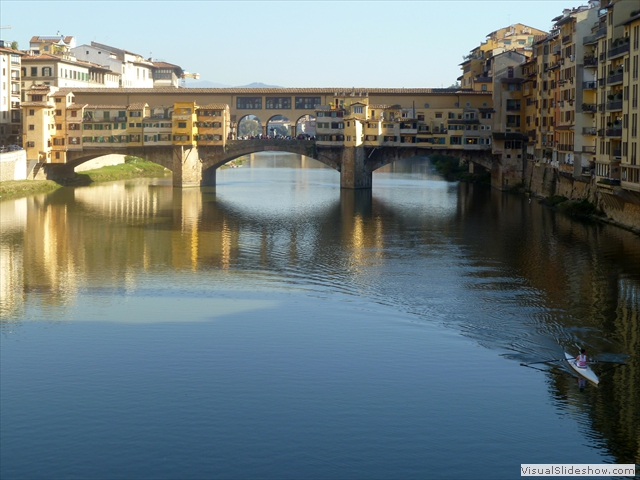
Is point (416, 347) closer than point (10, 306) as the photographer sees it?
Yes

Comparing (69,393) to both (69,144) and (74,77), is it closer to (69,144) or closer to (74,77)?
(69,144)

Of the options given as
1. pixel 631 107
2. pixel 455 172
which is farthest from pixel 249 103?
pixel 631 107

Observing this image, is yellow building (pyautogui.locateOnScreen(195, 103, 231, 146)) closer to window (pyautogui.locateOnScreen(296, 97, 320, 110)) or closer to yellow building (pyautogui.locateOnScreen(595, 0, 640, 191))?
window (pyautogui.locateOnScreen(296, 97, 320, 110))

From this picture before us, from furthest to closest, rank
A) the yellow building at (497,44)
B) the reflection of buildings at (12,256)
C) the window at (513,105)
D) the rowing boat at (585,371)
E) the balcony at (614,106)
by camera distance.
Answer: the yellow building at (497,44) < the window at (513,105) < the balcony at (614,106) < the reflection of buildings at (12,256) < the rowing boat at (585,371)

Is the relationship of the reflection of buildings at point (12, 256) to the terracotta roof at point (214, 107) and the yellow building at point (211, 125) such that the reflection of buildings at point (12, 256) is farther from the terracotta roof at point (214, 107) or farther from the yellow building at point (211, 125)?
the terracotta roof at point (214, 107)

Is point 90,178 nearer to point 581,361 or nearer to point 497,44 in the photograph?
point 497,44

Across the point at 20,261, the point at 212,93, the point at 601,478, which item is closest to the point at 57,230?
the point at 20,261

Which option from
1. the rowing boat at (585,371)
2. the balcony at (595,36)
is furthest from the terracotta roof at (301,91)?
the rowing boat at (585,371)

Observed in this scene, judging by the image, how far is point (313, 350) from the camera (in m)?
27.5

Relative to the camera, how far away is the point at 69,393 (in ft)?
77.2

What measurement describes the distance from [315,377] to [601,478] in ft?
27.5

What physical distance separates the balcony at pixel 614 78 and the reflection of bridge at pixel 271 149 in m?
26.4

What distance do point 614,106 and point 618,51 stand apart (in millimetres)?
2908

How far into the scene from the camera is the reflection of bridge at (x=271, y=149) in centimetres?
7775
